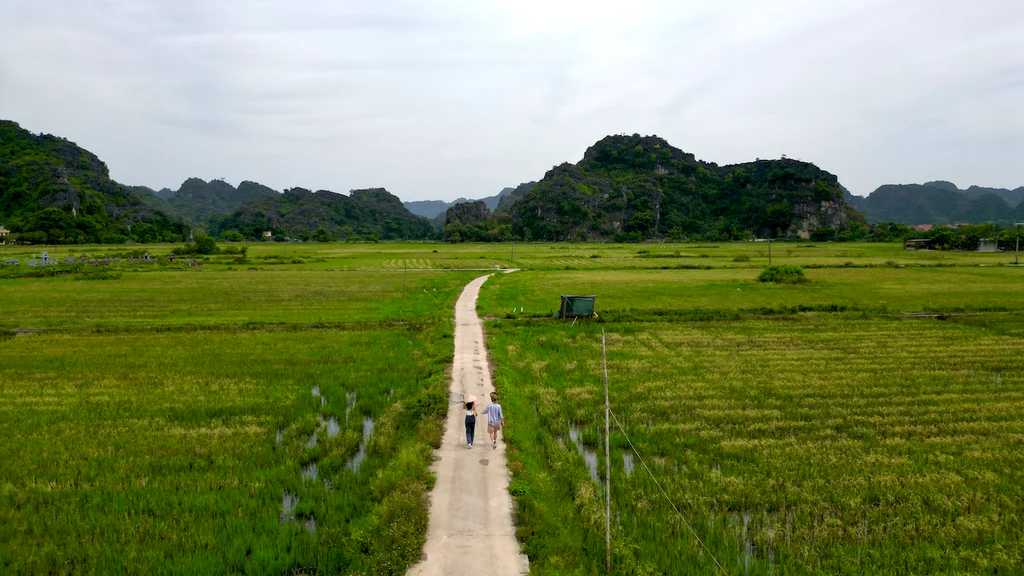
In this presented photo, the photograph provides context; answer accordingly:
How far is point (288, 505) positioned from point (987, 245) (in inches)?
5202

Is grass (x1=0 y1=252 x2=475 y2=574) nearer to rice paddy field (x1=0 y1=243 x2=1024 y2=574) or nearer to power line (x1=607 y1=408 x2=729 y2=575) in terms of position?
rice paddy field (x1=0 y1=243 x2=1024 y2=574)

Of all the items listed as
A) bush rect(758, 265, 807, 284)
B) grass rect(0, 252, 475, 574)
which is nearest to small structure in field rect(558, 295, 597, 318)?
grass rect(0, 252, 475, 574)

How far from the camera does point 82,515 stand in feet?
33.7

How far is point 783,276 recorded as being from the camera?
4991 cm

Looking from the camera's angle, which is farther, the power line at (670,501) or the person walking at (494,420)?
the person walking at (494,420)

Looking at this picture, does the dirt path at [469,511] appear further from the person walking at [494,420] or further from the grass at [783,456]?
the grass at [783,456]

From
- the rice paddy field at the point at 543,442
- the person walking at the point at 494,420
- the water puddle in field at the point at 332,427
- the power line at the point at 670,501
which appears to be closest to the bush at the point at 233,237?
the rice paddy field at the point at 543,442

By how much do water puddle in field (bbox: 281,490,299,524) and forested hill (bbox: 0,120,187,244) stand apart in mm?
133664

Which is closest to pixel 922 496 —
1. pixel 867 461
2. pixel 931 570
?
pixel 867 461

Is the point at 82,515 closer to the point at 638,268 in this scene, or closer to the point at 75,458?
the point at 75,458

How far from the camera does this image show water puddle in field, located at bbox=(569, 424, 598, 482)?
12.5 m

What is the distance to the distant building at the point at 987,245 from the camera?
102m

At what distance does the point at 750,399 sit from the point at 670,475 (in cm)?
660

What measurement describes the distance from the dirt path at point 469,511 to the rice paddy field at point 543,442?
0.33 metres
